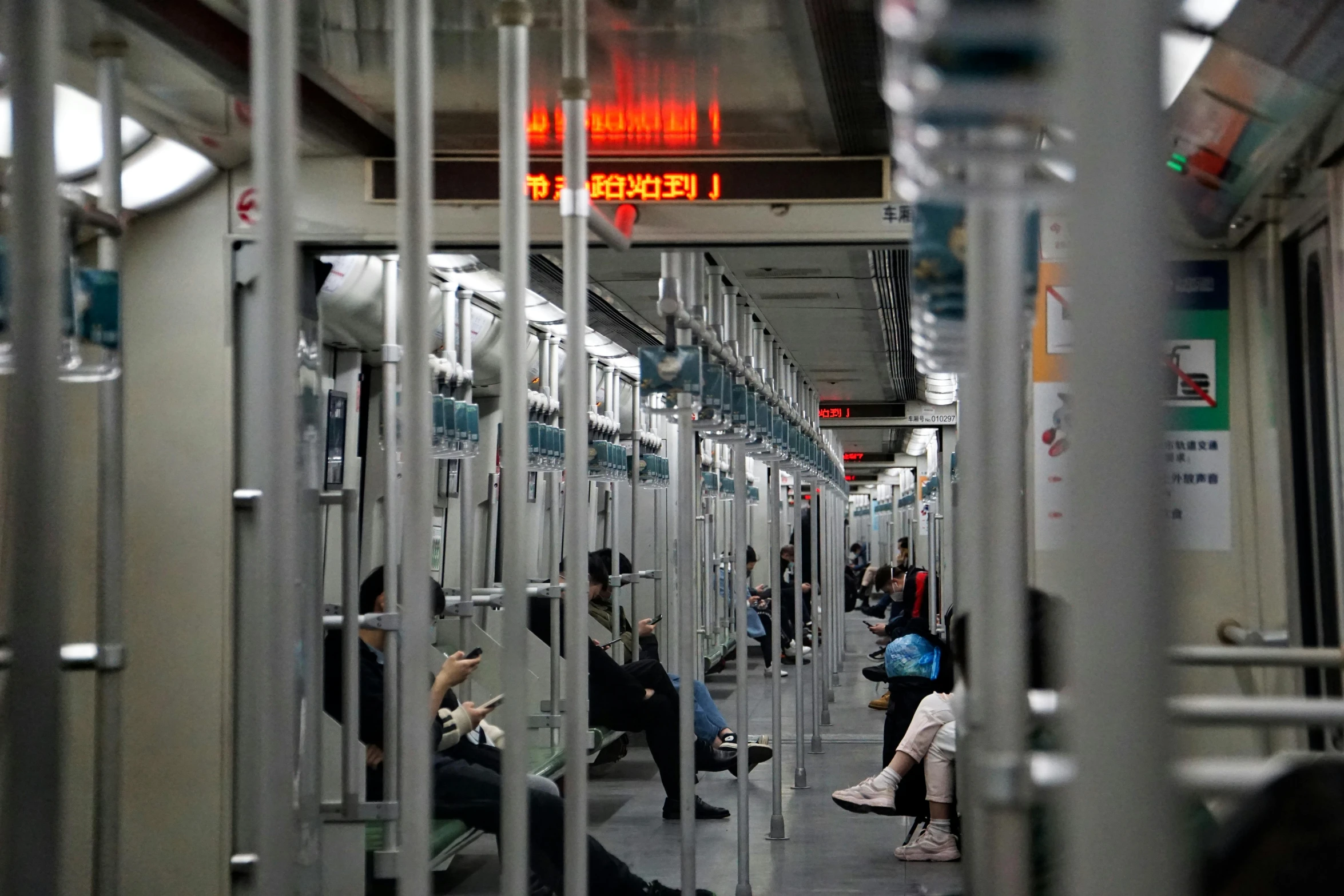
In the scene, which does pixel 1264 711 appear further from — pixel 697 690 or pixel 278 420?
pixel 697 690

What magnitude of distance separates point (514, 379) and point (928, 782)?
16.1ft

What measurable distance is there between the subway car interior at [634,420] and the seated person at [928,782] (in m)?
0.03

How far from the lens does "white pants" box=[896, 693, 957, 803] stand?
273 inches

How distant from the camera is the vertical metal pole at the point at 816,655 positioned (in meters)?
10.4

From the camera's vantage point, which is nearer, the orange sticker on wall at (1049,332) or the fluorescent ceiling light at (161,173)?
the orange sticker on wall at (1049,332)

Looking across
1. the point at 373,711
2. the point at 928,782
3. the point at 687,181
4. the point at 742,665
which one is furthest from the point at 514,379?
the point at 928,782

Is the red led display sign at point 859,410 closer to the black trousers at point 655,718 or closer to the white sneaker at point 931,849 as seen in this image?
the black trousers at point 655,718

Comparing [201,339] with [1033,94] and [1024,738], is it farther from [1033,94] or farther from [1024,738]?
[1033,94]

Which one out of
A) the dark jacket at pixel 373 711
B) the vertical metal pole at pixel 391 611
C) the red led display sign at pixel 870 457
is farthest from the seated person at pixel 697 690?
the red led display sign at pixel 870 457

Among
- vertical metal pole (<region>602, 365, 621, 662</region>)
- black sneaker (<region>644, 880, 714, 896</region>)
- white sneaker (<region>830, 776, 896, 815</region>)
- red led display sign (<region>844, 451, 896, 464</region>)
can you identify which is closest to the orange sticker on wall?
black sneaker (<region>644, 880, 714, 896</region>)

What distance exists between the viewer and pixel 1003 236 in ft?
5.22

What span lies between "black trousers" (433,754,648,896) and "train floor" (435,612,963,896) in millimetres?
710

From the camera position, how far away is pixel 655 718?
8633 millimetres

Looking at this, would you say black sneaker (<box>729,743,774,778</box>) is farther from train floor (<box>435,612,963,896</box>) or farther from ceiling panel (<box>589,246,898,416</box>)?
ceiling panel (<box>589,246,898,416</box>)
